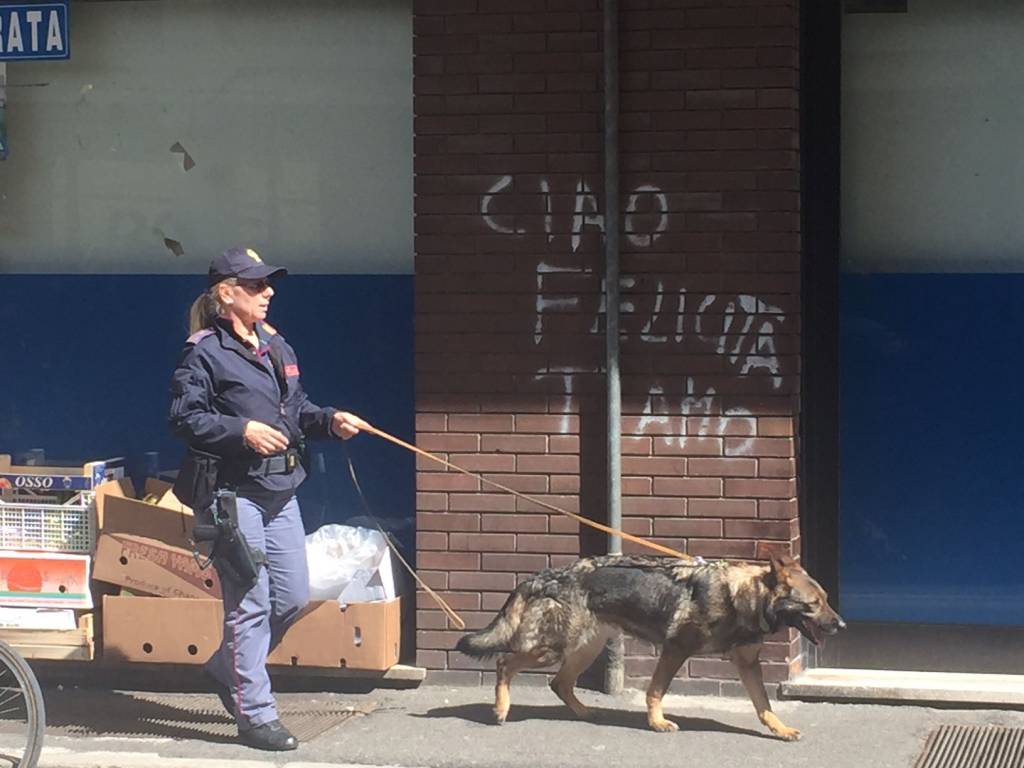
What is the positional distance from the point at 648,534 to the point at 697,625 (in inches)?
30.6

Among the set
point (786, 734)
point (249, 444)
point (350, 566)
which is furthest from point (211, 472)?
point (786, 734)

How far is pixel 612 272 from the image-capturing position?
7.05 metres

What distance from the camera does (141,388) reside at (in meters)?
7.97

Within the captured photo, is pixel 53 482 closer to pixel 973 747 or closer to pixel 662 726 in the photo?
pixel 662 726

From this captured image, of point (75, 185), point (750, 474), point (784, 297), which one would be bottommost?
point (750, 474)

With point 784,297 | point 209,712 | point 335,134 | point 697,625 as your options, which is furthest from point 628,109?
point 209,712

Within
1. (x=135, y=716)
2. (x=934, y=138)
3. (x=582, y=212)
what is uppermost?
(x=934, y=138)

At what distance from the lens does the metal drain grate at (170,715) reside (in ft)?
22.4

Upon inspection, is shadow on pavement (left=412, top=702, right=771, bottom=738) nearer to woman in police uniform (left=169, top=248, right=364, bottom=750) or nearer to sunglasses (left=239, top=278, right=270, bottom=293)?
woman in police uniform (left=169, top=248, right=364, bottom=750)

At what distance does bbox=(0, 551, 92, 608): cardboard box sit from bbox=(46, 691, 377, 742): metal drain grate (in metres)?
0.44

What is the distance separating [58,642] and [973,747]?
3806mm

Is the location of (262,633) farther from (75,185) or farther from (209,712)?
(75,185)

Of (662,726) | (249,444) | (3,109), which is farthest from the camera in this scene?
(3,109)

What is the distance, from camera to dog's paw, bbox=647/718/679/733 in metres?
6.61
